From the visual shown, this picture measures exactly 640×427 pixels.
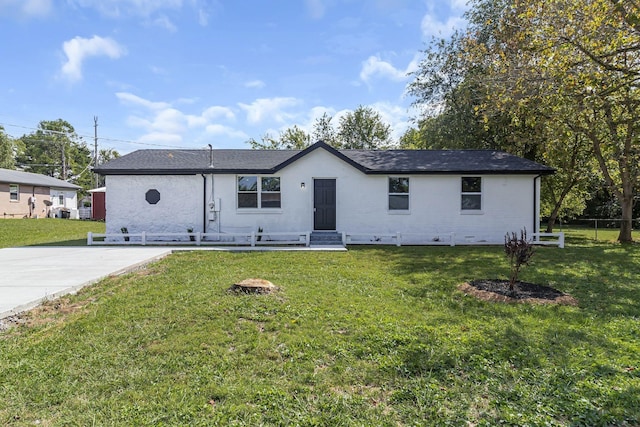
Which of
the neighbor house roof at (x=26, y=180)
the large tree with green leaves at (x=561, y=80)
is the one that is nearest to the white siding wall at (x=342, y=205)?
the large tree with green leaves at (x=561, y=80)

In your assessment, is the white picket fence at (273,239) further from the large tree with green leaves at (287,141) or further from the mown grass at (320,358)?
the large tree with green leaves at (287,141)

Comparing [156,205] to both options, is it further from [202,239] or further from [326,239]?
[326,239]

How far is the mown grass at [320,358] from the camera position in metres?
2.72

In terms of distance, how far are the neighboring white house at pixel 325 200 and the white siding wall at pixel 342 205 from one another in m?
0.04

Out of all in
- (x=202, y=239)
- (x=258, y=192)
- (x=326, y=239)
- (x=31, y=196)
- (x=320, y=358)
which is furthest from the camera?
(x=31, y=196)

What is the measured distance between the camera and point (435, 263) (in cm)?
920

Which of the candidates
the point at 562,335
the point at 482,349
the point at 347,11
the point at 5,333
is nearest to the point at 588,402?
the point at 482,349

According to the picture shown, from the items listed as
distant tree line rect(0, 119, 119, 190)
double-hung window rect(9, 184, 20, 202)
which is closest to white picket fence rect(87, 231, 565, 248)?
double-hung window rect(9, 184, 20, 202)

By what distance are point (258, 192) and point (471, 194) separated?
8767 millimetres

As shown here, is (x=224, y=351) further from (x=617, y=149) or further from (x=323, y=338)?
(x=617, y=149)

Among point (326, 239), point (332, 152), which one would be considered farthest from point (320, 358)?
point (332, 152)

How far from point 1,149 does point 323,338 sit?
182 feet

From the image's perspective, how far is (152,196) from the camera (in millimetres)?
13836

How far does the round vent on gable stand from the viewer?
45.3 ft
